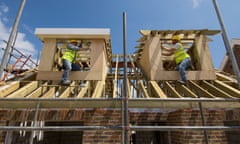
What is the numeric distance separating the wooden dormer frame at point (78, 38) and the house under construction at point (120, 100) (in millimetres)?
35

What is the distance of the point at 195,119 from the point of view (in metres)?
3.76

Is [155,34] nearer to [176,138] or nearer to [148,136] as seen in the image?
[176,138]

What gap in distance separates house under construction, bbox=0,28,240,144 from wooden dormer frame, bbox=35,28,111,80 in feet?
0.11

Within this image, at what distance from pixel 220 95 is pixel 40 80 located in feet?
19.1

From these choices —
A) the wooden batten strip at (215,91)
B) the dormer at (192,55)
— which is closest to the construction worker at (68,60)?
A: the dormer at (192,55)

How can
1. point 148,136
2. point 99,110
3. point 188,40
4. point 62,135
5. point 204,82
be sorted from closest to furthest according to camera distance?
point 99,110
point 204,82
point 188,40
point 148,136
point 62,135

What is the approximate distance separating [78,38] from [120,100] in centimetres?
444

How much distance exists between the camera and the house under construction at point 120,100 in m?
2.29

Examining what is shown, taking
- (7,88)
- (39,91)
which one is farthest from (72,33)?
(7,88)

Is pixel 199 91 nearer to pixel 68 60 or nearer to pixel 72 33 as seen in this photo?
pixel 68 60

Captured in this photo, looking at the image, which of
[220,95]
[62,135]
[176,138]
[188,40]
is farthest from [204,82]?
[62,135]

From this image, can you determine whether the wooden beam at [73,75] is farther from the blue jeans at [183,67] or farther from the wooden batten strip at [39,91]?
the blue jeans at [183,67]

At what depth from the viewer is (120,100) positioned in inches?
88.6

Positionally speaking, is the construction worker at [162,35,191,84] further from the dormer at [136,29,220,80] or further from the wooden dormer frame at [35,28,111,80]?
the wooden dormer frame at [35,28,111,80]
